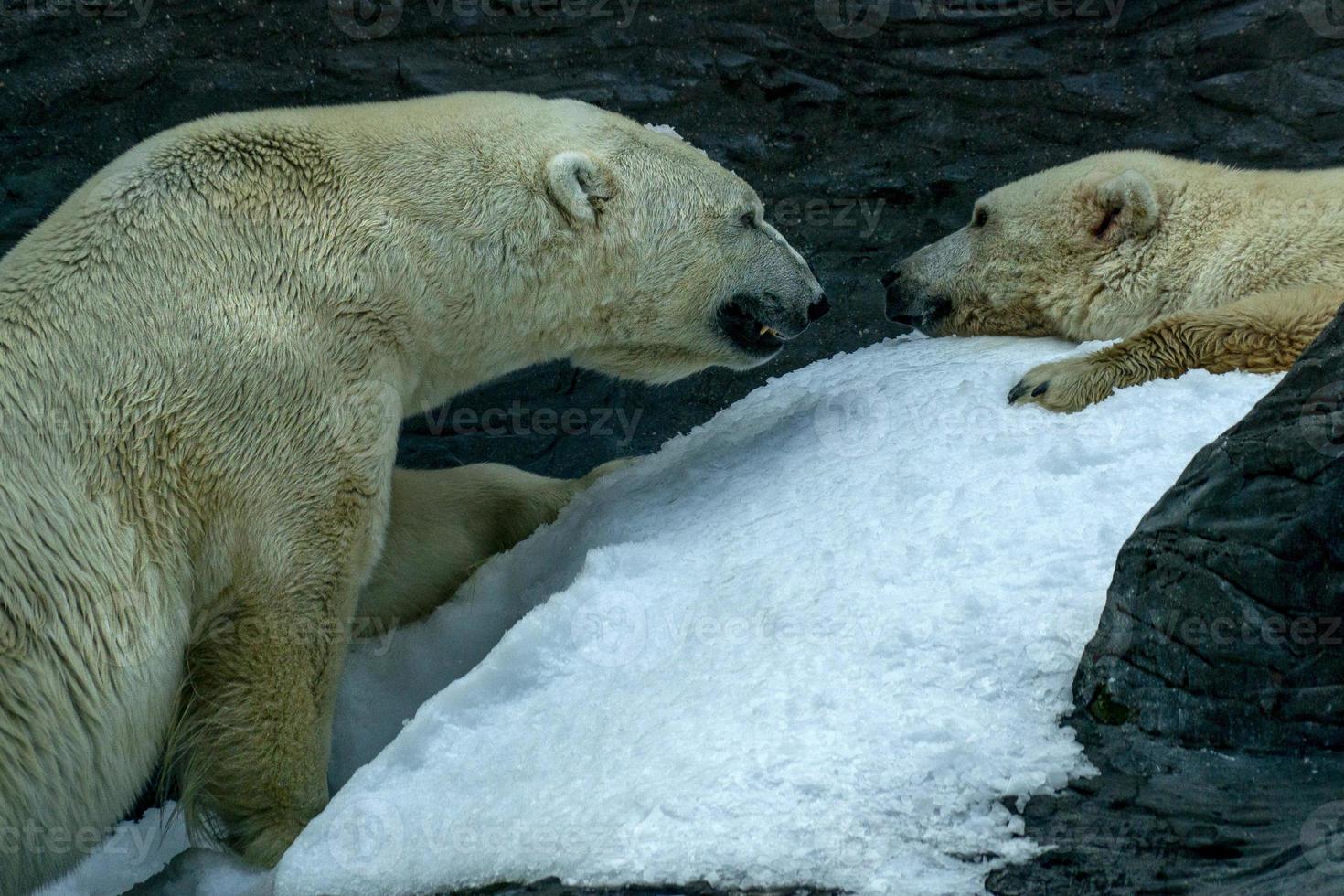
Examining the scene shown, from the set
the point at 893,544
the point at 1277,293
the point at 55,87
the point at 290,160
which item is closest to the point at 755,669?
the point at 893,544

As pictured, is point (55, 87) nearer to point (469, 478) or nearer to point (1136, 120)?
point (469, 478)

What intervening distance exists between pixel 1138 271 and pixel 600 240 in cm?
205

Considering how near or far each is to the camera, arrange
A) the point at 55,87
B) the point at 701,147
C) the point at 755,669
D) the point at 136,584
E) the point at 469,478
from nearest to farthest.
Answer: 1. the point at 755,669
2. the point at 136,584
3. the point at 469,478
4. the point at 55,87
5. the point at 701,147

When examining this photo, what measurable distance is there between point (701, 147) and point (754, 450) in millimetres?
1908

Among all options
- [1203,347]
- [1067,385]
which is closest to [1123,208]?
[1203,347]

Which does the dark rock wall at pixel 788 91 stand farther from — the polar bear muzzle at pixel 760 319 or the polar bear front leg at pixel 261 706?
the polar bear front leg at pixel 261 706

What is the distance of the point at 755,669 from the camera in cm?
288

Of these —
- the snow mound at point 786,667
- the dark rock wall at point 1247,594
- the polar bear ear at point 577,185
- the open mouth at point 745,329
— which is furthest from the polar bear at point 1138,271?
the polar bear ear at point 577,185

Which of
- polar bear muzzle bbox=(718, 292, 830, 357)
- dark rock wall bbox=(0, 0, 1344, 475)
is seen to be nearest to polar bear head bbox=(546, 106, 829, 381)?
polar bear muzzle bbox=(718, 292, 830, 357)

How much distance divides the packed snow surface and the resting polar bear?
42 cm

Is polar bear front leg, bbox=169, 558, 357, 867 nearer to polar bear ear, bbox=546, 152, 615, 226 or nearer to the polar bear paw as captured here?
polar bear ear, bbox=546, 152, 615, 226

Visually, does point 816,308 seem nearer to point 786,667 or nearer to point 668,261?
point 668,261

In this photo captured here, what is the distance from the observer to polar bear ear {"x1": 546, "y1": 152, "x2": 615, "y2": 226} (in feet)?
12.0

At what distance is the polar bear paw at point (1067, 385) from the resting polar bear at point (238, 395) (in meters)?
1.21
